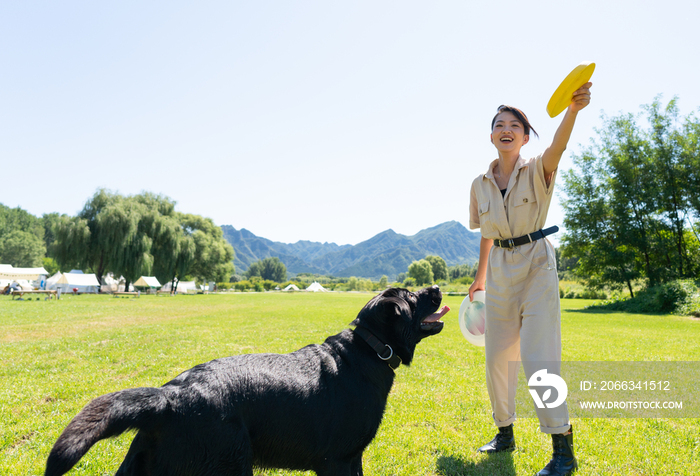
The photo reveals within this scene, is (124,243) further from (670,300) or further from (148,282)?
(670,300)

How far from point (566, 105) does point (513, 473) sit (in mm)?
2975

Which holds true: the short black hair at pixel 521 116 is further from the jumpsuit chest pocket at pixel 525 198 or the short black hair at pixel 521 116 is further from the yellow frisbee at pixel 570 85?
the jumpsuit chest pocket at pixel 525 198

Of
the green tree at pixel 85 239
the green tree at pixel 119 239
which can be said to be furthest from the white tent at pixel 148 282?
the green tree at pixel 85 239

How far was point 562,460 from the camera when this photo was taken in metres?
2.83

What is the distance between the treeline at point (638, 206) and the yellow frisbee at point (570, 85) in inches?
996

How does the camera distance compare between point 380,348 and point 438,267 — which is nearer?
point 380,348

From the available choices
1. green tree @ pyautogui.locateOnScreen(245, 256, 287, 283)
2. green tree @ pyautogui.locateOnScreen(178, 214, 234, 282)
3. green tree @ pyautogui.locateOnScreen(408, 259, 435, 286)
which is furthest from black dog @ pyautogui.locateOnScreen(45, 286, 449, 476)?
green tree @ pyautogui.locateOnScreen(245, 256, 287, 283)

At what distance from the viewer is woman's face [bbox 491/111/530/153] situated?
3178mm

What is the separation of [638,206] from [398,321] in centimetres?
2747

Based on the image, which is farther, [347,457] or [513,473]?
[513,473]

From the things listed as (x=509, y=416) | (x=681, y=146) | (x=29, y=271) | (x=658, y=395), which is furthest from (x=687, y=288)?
(x=29, y=271)

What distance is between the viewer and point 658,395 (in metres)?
5.21

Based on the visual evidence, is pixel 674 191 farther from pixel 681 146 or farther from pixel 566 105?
pixel 566 105

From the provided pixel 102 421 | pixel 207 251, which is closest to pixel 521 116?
pixel 102 421
